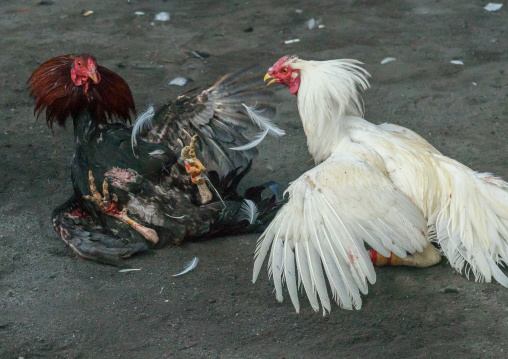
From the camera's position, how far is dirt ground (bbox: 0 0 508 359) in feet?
11.0

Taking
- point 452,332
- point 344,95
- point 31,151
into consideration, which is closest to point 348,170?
point 344,95

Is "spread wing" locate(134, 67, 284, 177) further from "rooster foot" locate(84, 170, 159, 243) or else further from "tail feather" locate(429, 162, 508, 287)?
"tail feather" locate(429, 162, 508, 287)

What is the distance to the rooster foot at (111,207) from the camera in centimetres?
398

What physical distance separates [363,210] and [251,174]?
1.66 meters

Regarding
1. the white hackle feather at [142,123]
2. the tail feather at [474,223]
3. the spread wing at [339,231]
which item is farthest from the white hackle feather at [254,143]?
the tail feather at [474,223]

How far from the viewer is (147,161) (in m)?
4.05

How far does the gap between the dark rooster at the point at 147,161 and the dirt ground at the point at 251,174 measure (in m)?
0.15

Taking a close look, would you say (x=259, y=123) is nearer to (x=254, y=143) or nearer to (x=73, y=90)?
(x=254, y=143)

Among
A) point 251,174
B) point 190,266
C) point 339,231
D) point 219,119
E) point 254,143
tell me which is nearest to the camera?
point 339,231

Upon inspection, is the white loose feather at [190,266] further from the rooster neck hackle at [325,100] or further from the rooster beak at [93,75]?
the rooster beak at [93,75]

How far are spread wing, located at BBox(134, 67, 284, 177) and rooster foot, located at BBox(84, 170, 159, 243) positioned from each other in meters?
0.47

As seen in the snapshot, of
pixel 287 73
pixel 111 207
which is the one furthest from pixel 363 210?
pixel 111 207

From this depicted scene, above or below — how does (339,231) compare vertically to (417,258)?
above

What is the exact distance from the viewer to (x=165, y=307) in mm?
3611
